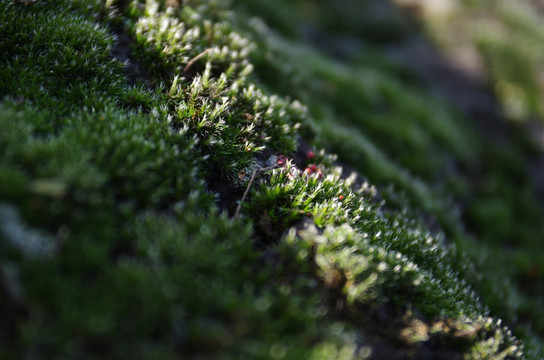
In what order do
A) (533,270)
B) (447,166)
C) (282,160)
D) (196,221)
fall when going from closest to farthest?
(196,221) → (282,160) → (533,270) → (447,166)

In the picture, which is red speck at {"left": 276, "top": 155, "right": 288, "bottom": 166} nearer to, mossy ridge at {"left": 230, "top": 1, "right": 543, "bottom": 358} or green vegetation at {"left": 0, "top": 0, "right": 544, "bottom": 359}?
green vegetation at {"left": 0, "top": 0, "right": 544, "bottom": 359}

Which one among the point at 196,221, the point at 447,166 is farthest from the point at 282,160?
the point at 447,166

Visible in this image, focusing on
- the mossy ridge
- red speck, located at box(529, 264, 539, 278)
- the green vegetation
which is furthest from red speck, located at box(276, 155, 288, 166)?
red speck, located at box(529, 264, 539, 278)

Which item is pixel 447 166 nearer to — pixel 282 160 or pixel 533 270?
pixel 533 270

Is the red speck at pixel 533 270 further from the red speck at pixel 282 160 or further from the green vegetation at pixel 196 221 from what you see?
the red speck at pixel 282 160

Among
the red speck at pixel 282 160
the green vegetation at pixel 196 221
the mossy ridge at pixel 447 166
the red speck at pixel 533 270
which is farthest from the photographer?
the red speck at pixel 533 270

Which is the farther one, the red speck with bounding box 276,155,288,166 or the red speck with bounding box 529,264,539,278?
the red speck with bounding box 529,264,539,278

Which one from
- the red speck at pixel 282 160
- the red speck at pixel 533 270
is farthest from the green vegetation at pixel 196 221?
the red speck at pixel 533 270

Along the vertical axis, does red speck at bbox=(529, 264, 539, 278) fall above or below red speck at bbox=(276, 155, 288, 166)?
below
